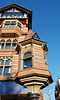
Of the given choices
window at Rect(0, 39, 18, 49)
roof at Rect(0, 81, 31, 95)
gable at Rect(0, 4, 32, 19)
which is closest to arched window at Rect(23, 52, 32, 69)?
roof at Rect(0, 81, 31, 95)

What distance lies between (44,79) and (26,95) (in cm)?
229

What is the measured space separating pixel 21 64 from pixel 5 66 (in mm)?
2306

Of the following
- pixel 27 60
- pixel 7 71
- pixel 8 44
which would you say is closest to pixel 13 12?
pixel 8 44

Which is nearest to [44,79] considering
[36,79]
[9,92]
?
[36,79]

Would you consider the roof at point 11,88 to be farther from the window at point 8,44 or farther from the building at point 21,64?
the window at point 8,44

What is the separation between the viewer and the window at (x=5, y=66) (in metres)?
9.85

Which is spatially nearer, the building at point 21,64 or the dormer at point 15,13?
the building at point 21,64

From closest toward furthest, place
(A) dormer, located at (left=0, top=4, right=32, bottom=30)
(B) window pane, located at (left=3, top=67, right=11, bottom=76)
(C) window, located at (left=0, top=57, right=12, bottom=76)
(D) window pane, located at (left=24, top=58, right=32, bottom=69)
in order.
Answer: (D) window pane, located at (left=24, top=58, right=32, bottom=69) < (B) window pane, located at (left=3, top=67, right=11, bottom=76) < (C) window, located at (left=0, top=57, right=12, bottom=76) < (A) dormer, located at (left=0, top=4, right=32, bottom=30)

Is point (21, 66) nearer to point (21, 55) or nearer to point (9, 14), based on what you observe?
point (21, 55)

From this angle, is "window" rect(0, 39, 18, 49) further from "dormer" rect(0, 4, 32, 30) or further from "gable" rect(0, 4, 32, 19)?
"gable" rect(0, 4, 32, 19)

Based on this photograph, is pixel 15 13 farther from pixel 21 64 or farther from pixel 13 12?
pixel 21 64

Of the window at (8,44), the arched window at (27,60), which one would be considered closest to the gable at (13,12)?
the window at (8,44)

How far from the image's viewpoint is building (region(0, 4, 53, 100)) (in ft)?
25.2

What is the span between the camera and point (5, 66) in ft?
33.7
